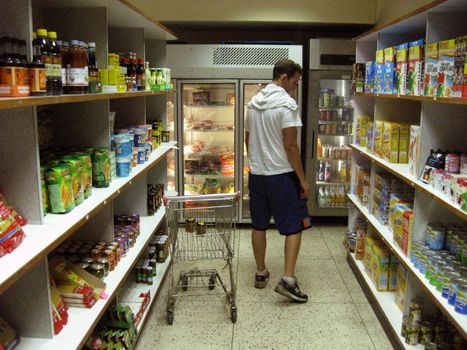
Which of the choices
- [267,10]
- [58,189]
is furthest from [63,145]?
[267,10]

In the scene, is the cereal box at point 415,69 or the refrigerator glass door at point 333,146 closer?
the cereal box at point 415,69

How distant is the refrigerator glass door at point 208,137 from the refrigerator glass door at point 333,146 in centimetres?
113

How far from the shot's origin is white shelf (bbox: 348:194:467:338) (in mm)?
2307

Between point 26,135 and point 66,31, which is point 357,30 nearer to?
point 66,31

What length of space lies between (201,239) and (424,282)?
A: 1.90 meters

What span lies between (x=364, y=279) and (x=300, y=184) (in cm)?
104

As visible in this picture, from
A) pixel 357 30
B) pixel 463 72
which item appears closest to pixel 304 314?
pixel 463 72

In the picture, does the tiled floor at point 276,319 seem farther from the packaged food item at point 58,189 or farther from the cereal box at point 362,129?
the packaged food item at point 58,189

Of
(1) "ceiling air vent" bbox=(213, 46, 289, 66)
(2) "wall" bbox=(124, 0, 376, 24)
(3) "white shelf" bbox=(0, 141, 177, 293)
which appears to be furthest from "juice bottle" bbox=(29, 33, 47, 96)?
(2) "wall" bbox=(124, 0, 376, 24)

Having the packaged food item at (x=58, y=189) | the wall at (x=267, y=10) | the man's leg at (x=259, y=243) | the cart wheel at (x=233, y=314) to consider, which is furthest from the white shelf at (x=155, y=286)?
the wall at (x=267, y=10)

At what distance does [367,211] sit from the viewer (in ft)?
14.1

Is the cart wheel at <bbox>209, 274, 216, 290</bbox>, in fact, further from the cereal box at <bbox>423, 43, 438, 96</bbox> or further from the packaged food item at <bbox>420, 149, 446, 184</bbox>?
the cereal box at <bbox>423, 43, 438, 96</bbox>

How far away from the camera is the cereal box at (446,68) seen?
2535 mm

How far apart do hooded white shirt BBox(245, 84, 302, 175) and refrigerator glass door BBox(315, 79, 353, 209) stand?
2.17 m
